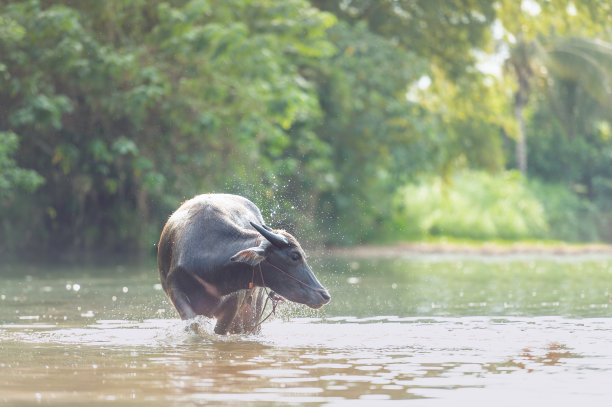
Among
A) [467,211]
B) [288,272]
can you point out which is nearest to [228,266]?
[288,272]

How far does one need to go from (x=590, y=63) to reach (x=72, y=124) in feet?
79.6

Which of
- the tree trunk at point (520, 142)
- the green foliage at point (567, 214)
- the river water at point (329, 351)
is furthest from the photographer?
the tree trunk at point (520, 142)

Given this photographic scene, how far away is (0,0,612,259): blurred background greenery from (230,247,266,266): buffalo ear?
26.3 ft

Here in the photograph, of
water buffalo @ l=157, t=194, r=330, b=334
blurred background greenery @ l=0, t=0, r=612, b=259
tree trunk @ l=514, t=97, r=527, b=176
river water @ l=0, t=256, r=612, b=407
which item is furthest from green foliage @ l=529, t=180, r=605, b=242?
water buffalo @ l=157, t=194, r=330, b=334

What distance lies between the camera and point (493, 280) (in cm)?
1977

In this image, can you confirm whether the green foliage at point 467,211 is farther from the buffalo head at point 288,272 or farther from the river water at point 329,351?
the buffalo head at point 288,272

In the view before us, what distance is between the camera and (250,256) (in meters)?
9.76

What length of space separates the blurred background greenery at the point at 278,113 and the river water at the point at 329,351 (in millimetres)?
4445

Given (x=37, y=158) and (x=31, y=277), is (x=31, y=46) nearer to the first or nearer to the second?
(x=37, y=158)

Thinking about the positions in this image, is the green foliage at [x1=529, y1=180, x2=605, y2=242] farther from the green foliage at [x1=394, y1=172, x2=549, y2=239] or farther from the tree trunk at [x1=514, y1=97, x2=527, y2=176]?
the green foliage at [x1=394, y1=172, x2=549, y2=239]

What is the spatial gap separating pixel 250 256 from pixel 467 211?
29563 mm

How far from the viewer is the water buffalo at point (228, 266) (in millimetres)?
9938

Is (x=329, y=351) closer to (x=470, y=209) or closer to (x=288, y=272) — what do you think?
(x=288, y=272)

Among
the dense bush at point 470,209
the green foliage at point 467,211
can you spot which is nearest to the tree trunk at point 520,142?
the dense bush at point 470,209
